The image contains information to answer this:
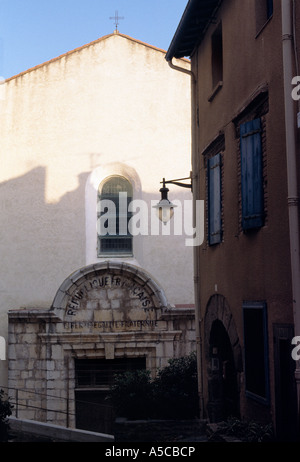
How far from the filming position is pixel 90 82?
2012cm

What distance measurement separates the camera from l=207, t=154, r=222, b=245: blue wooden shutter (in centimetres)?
1152

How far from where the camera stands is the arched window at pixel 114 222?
1967 centimetres

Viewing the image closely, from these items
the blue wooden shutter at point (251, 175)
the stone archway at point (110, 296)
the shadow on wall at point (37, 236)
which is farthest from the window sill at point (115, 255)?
the blue wooden shutter at point (251, 175)

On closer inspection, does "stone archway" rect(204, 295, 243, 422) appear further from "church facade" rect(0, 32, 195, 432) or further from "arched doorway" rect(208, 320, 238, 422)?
"church facade" rect(0, 32, 195, 432)

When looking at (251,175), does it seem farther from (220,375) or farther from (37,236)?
(37,236)

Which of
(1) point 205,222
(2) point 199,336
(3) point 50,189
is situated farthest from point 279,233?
(3) point 50,189

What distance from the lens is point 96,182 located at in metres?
19.8

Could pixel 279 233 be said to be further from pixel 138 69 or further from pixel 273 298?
pixel 138 69

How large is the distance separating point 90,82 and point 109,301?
6.56 meters

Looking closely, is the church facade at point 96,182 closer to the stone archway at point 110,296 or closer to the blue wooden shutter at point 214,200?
the stone archway at point 110,296

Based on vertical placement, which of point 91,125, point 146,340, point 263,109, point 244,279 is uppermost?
point 91,125

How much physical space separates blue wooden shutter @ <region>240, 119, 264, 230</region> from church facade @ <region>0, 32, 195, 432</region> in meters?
8.61

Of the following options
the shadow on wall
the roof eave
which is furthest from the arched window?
the roof eave

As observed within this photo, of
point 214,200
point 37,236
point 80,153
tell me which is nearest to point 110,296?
point 37,236
